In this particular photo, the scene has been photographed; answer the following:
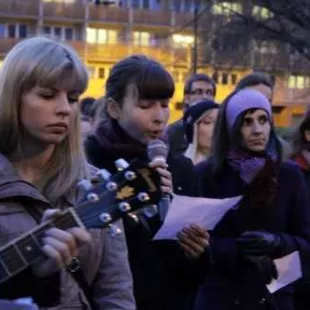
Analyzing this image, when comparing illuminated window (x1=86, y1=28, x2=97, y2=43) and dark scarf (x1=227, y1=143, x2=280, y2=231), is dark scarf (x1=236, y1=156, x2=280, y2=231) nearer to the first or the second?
dark scarf (x1=227, y1=143, x2=280, y2=231)

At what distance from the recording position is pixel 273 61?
3441cm

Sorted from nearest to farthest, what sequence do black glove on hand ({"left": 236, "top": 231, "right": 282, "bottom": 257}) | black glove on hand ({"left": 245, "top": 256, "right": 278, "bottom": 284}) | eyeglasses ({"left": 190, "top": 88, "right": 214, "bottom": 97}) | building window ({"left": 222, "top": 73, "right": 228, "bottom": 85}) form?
black glove on hand ({"left": 236, "top": 231, "right": 282, "bottom": 257}) < black glove on hand ({"left": 245, "top": 256, "right": 278, "bottom": 284}) < eyeglasses ({"left": 190, "top": 88, "right": 214, "bottom": 97}) < building window ({"left": 222, "top": 73, "right": 228, "bottom": 85})

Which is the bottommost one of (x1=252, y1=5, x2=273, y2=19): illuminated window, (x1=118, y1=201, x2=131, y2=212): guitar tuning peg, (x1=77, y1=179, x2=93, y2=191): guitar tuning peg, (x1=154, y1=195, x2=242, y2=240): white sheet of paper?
(x1=154, y1=195, x2=242, y2=240): white sheet of paper

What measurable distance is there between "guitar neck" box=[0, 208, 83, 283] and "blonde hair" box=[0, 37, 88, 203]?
336 mm

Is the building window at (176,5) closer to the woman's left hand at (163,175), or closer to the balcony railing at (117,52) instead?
the balcony railing at (117,52)

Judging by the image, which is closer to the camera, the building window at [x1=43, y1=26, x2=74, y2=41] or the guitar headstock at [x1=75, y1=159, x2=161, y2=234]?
the guitar headstock at [x1=75, y1=159, x2=161, y2=234]

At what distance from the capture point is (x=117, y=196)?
10.3 ft

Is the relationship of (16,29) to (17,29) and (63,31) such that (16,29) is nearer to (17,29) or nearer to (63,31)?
(17,29)

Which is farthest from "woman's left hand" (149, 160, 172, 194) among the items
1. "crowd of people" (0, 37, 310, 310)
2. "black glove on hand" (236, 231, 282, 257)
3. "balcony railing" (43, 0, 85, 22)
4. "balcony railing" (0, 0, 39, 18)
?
"balcony railing" (43, 0, 85, 22)

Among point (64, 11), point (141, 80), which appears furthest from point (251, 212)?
point (64, 11)

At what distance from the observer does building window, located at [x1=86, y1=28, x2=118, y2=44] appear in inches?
2485

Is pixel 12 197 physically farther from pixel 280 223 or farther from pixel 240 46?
pixel 240 46

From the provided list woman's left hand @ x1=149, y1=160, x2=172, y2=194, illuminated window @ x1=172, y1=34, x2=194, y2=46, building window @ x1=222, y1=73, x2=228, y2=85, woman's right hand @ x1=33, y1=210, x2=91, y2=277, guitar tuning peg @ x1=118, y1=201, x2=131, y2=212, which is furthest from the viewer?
illuminated window @ x1=172, y1=34, x2=194, y2=46

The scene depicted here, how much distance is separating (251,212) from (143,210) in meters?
1.98
